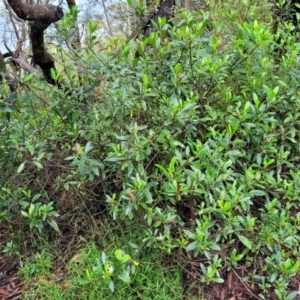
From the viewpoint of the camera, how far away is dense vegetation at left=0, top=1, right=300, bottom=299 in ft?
5.48

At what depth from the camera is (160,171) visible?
1852 millimetres

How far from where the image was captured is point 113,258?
1757 millimetres

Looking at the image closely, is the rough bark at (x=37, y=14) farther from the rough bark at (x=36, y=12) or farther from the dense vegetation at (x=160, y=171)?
the dense vegetation at (x=160, y=171)

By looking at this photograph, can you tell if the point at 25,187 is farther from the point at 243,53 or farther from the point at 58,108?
the point at 243,53

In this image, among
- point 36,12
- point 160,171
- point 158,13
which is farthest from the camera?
point 158,13

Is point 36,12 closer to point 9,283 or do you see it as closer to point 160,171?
point 160,171

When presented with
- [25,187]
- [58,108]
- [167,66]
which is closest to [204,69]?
[167,66]

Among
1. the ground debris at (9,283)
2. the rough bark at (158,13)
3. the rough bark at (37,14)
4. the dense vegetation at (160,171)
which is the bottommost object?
the ground debris at (9,283)

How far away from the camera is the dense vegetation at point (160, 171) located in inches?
65.8

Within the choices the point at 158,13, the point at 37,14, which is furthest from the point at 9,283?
the point at 158,13

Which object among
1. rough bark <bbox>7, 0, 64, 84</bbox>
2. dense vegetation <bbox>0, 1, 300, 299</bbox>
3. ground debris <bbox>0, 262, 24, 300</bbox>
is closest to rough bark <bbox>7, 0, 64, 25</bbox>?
rough bark <bbox>7, 0, 64, 84</bbox>

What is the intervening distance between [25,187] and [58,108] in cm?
49

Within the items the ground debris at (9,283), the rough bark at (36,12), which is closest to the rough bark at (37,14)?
the rough bark at (36,12)

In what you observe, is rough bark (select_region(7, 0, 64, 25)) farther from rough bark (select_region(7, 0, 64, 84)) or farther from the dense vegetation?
the dense vegetation
